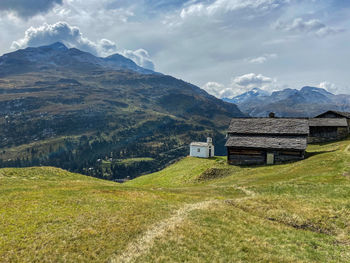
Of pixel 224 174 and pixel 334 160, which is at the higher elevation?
pixel 334 160

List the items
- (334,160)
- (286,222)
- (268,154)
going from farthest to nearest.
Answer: (268,154) → (334,160) → (286,222)

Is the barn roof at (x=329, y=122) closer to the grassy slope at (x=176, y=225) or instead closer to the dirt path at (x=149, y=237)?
the grassy slope at (x=176, y=225)

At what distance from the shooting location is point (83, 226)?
61.9 ft

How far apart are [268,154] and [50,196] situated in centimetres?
4888

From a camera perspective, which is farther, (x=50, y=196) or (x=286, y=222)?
(x=50, y=196)

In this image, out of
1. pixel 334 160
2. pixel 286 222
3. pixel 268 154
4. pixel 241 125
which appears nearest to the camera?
pixel 286 222

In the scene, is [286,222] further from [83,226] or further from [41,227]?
[41,227]

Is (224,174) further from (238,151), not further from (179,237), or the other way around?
(179,237)

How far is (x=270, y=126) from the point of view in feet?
203

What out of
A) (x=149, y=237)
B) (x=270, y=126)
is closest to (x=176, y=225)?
(x=149, y=237)

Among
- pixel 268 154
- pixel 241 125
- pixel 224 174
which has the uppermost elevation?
pixel 241 125

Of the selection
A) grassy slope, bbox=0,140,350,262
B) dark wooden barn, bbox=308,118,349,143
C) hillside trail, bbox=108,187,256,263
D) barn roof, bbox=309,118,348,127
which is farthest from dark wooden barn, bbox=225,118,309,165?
hillside trail, bbox=108,187,256,263

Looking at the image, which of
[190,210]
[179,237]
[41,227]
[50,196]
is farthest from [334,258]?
[50,196]

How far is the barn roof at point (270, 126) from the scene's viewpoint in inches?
2290
